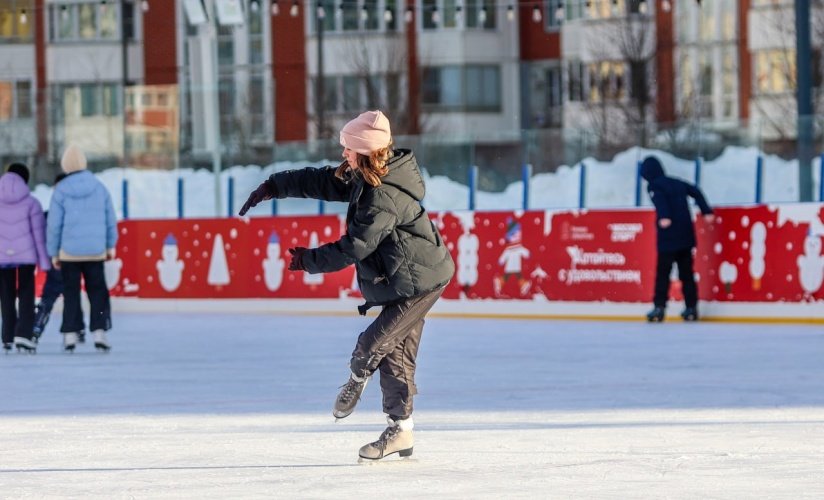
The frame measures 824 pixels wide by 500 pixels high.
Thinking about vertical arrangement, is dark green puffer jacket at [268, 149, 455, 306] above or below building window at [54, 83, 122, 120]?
below

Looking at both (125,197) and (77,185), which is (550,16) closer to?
(125,197)

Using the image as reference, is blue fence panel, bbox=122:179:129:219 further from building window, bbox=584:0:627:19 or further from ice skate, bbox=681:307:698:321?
building window, bbox=584:0:627:19

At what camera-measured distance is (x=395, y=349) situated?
7.40 m

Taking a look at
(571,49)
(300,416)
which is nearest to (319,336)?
(300,416)

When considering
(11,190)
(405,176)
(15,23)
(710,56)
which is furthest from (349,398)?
(15,23)

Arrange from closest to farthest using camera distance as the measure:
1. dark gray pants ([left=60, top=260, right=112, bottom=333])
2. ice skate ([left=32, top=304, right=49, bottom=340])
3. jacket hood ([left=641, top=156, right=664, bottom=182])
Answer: dark gray pants ([left=60, top=260, right=112, bottom=333]), ice skate ([left=32, top=304, right=49, bottom=340]), jacket hood ([left=641, top=156, right=664, bottom=182])

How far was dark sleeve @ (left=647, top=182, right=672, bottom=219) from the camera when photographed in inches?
699

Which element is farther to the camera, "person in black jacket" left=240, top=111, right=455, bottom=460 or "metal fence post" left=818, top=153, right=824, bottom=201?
"metal fence post" left=818, top=153, right=824, bottom=201

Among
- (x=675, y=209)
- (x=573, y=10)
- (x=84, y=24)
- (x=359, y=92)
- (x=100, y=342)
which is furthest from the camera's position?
(x=84, y=24)

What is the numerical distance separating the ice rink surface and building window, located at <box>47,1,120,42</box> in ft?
142

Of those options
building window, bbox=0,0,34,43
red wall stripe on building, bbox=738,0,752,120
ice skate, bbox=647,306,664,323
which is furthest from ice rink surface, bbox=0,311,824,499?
building window, bbox=0,0,34,43

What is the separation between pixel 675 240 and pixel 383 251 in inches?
426

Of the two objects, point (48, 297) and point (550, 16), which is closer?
point (48, 297)

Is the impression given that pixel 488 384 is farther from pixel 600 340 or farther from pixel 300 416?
pixel 600 340
